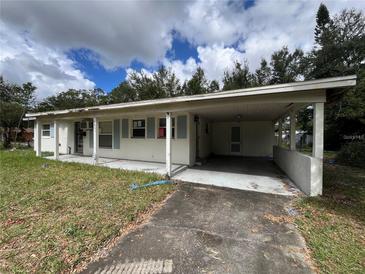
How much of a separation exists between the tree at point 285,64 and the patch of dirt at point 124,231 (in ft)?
77.5

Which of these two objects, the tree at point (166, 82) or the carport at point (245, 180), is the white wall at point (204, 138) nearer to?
the carport at point (245, 180)

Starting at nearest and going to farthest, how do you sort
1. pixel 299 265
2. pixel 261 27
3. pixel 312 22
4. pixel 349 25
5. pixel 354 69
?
1. pixel 299 265
2. pixel 261 27
3. pixel 354 69
4. pixel 349 25
5. pixel 312 22

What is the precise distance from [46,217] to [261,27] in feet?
46.1

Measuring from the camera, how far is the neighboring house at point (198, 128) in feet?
13.7

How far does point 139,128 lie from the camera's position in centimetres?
875

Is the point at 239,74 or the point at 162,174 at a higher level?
the point at 239,74

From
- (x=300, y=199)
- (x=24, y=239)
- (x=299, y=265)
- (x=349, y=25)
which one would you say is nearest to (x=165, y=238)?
(x=299, y=265)

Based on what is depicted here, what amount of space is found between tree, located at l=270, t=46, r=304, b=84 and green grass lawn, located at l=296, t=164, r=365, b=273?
68.8 ft

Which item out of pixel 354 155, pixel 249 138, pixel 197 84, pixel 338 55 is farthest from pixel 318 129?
pixel 338 55

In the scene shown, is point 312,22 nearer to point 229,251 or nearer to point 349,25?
point 349,25

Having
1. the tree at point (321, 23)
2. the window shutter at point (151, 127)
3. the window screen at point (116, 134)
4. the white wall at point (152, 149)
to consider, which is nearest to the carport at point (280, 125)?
the white wall at point (152, 149)

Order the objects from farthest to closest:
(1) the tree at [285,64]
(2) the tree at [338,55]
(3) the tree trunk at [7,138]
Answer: (1) the tree at [285,64], (2) the tree at [338,55], (3) the tree trunk at [7,138]

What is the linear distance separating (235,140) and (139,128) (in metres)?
6.35

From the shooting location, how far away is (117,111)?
24.6ft
